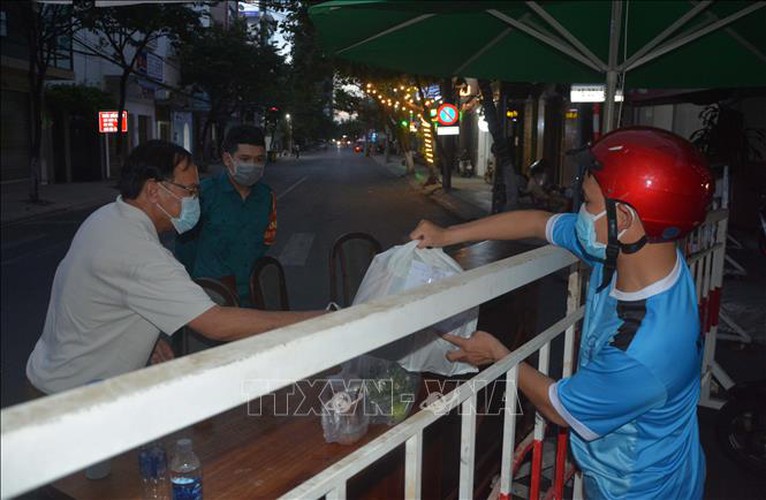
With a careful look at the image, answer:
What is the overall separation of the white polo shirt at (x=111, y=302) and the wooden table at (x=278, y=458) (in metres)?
0.37

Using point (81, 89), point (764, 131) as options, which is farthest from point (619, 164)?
point (81, 89)

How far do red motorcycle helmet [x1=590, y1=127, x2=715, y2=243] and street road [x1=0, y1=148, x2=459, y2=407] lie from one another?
4.58 metres

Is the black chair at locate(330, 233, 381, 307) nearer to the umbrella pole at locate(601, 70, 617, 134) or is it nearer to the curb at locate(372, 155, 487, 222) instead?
the umbrella pole at locate(601, 70, 617, 134)

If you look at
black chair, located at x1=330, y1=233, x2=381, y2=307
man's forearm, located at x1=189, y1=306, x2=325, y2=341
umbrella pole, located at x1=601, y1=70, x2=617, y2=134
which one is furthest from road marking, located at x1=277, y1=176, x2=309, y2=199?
man's forearm, located at x1=189, y1=306, x2=325, y2=341

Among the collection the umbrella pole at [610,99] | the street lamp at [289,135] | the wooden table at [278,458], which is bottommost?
the wooden table at [278,458]

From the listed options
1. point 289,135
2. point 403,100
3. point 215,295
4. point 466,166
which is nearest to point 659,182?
point 215,295

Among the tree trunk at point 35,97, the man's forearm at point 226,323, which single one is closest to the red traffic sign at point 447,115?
the tree trunk at point 35,97

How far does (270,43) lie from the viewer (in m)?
45.3

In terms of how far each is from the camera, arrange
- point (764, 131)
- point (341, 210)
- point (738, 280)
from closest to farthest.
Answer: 1. point (738, 280)
2. point (764, 131)
3. point (341, 210)

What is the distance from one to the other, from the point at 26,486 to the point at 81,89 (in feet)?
96.2

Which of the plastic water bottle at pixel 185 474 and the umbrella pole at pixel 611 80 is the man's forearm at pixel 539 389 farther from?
the umbrella pole at pixel 611 80

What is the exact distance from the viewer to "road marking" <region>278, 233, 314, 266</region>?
35.0 feet

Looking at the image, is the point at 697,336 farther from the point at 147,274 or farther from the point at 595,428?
the point at 147,274

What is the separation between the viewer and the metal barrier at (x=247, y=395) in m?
0.72
